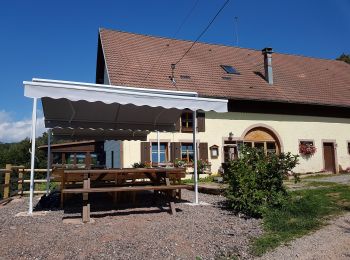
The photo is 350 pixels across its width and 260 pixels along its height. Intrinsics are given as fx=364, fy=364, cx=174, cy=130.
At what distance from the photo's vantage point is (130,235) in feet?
17.6

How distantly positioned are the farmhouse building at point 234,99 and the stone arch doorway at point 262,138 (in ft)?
0.18

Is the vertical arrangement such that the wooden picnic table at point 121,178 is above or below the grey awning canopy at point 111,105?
below

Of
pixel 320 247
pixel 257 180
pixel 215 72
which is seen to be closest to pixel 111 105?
pixel 257 180

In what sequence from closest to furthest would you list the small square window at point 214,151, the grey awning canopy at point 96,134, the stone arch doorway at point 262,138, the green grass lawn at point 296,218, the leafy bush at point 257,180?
1. the green grass lawn at point 296,218
2. the leafy bush at point 257,180
3. the grey awning canopy at point 96,134
4. the small square window at point 214,151
5. the stone arch doorway at point 262,138

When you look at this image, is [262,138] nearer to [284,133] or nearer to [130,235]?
[284,133]

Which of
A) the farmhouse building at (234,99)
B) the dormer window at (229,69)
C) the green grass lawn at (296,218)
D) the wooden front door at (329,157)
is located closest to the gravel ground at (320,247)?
the green grass lawn at (296,218)

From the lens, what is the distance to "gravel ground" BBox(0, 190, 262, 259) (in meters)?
4.65

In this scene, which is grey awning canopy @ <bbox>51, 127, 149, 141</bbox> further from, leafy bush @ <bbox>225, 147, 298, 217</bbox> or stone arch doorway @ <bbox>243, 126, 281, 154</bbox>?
stone arch doorway @ <bbox>243, 126, 281, 154</bbox>

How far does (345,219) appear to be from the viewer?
6.39 meters

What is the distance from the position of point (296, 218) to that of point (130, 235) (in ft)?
10.1

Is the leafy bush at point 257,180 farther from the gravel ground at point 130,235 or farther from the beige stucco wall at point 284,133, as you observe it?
the beige stucco wall at point 284,133

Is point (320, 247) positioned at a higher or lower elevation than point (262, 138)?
lower

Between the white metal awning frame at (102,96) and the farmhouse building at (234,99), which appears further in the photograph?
the farmhouse building at (234,99)

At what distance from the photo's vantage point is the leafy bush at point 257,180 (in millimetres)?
7012
